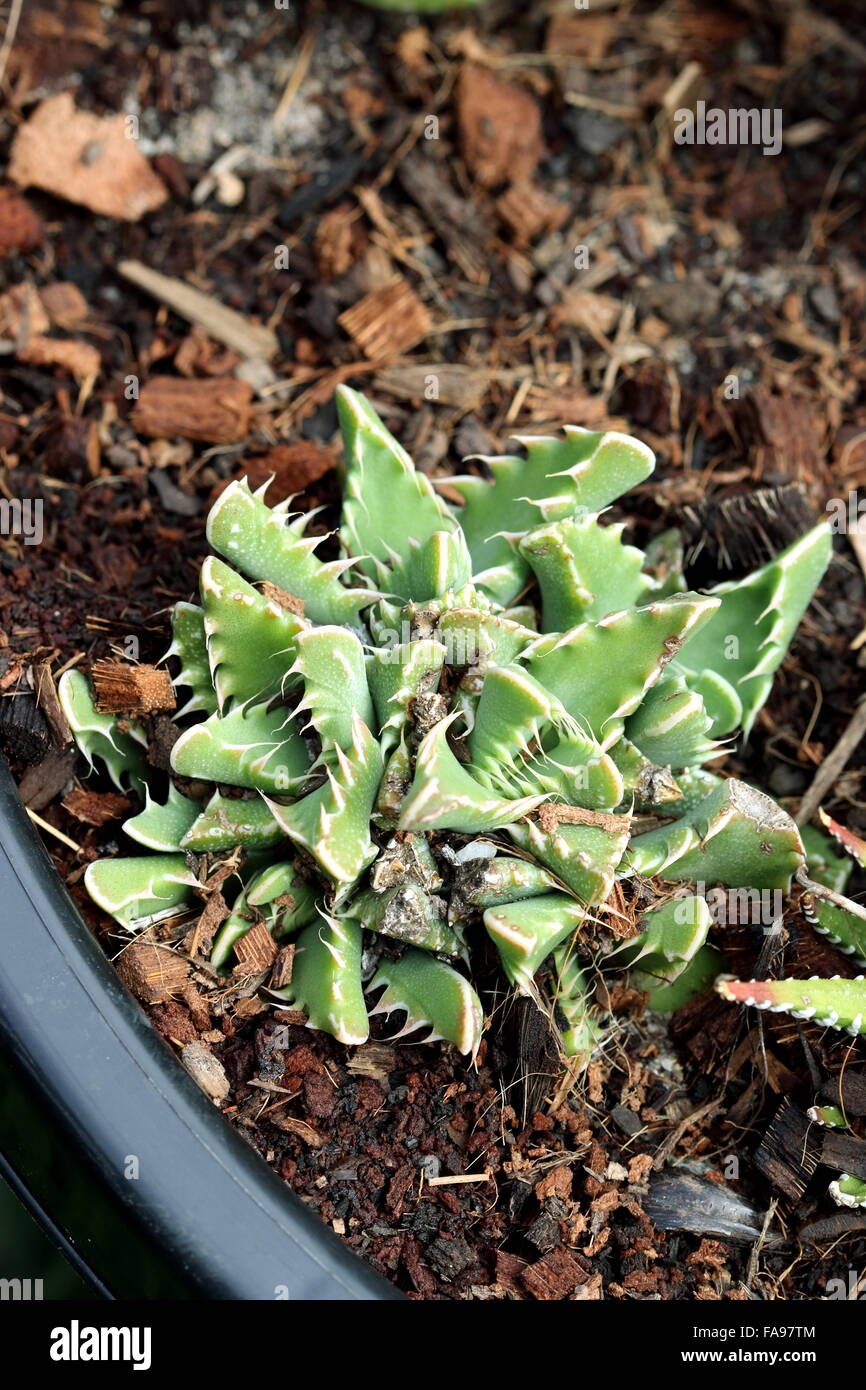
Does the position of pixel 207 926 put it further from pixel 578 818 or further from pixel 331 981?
pixel 578 818

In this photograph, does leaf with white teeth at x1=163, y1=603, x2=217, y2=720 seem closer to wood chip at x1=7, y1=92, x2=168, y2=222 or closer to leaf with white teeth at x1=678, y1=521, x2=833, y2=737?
leaf with white teeth at x1=678, y1=521, x2=833, y2=737

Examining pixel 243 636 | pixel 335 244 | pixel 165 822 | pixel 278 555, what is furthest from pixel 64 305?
pixel 165 822

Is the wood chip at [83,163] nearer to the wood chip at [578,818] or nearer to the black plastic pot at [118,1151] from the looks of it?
the black plastic pot at [118,1151]

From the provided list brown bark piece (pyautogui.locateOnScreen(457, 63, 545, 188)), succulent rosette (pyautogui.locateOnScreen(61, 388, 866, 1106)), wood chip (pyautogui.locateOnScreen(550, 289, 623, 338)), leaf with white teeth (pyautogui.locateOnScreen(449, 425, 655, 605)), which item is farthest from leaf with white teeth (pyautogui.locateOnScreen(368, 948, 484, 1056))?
brown bark piece (pyautogui.locateOnScreen(457, 63, 545, 188))

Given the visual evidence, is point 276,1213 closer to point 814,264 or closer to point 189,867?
point 189,867

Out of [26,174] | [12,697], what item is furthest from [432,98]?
[12,697]
